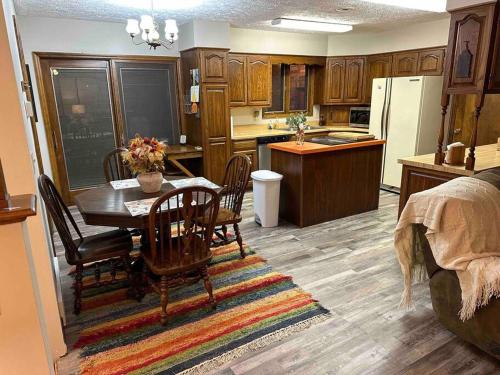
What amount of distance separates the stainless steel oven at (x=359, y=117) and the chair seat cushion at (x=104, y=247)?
15.4 feet

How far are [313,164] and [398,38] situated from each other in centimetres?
323

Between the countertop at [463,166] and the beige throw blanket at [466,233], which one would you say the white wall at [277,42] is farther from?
the beige throw blanket at [466,233]

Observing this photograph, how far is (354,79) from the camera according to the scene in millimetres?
6027

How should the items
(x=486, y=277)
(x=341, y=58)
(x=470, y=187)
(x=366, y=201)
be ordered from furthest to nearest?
(x=341, y=58) < (x=366, y=201) < (x=470, y=187) < (x=486, y=277)

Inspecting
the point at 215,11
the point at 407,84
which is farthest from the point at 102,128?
the point at 407,84

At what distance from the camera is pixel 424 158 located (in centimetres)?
326

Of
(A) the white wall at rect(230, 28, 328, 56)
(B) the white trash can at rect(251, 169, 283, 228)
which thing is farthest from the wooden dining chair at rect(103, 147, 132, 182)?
(A) the white wall at rect(230, 28, 328, 56)

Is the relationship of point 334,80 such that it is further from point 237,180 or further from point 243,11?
point 237,180

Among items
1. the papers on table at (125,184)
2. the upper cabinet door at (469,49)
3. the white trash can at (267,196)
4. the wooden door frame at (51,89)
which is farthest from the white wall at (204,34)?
the upper cabinet door at (469,49)

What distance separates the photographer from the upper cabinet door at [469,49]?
2594 millimetres

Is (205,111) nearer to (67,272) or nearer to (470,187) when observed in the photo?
(67,272)

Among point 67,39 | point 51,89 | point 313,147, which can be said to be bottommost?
point 313,147

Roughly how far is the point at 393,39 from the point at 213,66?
10.00ft

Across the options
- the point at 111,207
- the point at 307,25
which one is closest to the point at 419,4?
the point at 307,25
